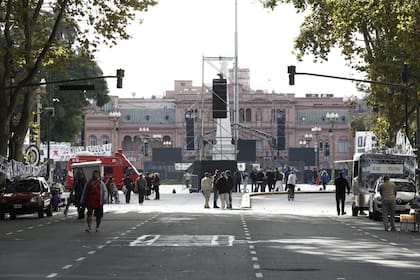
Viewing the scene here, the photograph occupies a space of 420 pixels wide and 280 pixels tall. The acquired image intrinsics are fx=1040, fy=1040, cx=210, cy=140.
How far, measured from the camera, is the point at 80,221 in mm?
35844

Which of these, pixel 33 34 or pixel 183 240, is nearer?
pixel 183 240

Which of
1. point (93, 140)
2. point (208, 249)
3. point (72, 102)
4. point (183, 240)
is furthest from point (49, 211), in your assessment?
point (93, 140)

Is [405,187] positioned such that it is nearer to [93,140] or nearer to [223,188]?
[223,188]

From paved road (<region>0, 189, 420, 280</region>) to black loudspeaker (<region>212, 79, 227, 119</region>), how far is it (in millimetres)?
40681

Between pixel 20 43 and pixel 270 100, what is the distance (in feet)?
354

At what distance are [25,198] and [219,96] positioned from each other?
39.2m

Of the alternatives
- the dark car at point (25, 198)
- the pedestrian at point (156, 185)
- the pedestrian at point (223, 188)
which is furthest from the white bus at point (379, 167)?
the pedestrian at point (156, 185)

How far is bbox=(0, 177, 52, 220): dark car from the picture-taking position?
128 feet

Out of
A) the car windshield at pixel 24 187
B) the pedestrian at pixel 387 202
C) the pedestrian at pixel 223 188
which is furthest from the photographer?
the pedestrian at pixel 223 188

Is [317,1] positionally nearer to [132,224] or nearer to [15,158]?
[15,158]

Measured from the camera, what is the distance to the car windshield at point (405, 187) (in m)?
→ 37.1

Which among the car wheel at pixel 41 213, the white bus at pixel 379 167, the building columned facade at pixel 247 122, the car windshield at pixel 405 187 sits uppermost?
the building columned facade at pixel 247 122

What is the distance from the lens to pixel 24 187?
132ft

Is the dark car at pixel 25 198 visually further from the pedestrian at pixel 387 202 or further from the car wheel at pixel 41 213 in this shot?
the pedestrian at pixel 387 202
